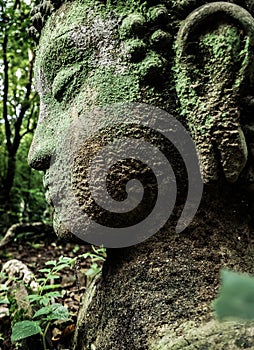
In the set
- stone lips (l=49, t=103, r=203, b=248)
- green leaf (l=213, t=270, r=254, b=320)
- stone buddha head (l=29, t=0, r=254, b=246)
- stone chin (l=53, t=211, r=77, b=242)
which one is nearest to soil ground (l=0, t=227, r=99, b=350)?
stone chin (l=53, t=211, r=77, b=242)

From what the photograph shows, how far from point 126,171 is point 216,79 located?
1.03 feet

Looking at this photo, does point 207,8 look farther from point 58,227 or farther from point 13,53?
point 13,53

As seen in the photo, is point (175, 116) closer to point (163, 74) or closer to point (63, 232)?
point (163, 74)

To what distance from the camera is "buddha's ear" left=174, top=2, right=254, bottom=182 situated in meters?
1.04

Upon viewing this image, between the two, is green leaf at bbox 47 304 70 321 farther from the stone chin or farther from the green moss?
the green moss

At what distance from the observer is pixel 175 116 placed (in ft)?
3.62

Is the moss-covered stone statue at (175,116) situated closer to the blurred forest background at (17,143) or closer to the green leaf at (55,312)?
the green leaf at (55,312)

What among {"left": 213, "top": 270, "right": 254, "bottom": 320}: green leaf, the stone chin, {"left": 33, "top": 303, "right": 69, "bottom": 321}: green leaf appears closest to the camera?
{"left": 213, "top": 270, "right": 254, "bottom": 320}: green leaf

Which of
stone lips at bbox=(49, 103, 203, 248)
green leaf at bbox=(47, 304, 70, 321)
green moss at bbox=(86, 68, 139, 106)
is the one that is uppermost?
green moss at bbox=(86, 68, 139, 106)

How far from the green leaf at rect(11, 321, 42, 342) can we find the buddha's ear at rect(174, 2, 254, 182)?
0.67 metres

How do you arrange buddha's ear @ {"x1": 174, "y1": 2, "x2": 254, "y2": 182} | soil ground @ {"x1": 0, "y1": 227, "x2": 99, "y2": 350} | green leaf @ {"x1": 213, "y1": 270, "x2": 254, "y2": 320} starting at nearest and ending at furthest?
green leaf @ {"x1": 213, "y1": 270, "x2": 254, "y2": 320}
buddha's ear @ {"x1": 174, "y1": 2, "x2": 254, "y2": 182}
soil ground @ {"x1": 0, "y1": 227, "x2": 99, "y2": 350}

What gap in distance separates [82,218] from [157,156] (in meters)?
0.25

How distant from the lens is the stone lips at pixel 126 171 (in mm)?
1075

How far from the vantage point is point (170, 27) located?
1125mm
